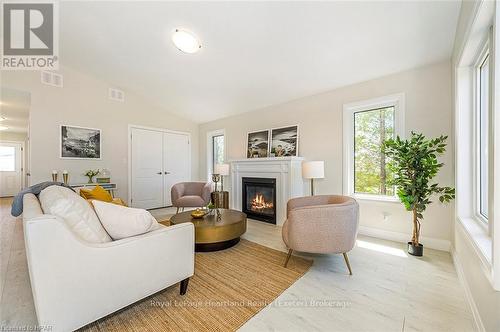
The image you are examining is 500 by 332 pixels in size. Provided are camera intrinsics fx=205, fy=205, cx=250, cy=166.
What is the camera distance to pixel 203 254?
101 inches

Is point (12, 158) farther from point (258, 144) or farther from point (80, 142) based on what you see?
point (258, 144)

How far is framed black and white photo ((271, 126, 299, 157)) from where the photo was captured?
161 inches

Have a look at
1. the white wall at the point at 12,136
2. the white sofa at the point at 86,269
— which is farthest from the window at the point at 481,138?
the white wall at the point at 12,136

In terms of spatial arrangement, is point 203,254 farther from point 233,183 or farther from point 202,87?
point 202,87

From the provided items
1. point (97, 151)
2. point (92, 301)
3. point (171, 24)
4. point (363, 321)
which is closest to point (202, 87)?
point (171, 24)

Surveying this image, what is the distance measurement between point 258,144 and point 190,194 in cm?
200

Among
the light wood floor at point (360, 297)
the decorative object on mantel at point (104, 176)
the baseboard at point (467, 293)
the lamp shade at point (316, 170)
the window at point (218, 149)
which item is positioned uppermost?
the window at point (218, 149)

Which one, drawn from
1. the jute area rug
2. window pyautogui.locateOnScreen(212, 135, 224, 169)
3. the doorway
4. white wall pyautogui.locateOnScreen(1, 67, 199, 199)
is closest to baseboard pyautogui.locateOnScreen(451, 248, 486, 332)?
the jute area rug

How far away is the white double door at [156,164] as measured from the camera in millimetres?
5113

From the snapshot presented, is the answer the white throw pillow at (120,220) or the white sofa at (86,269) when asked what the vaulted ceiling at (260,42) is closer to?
the white throw pillow at (120,220)

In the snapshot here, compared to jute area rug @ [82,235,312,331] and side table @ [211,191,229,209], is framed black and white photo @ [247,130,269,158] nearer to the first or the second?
side table @ [211,191,229,209]

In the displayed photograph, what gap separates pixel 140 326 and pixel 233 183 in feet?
11.6

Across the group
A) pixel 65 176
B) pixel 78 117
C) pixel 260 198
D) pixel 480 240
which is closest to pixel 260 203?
pixel 260 198

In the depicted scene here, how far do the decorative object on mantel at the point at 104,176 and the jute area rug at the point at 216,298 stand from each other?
329 centimetres
